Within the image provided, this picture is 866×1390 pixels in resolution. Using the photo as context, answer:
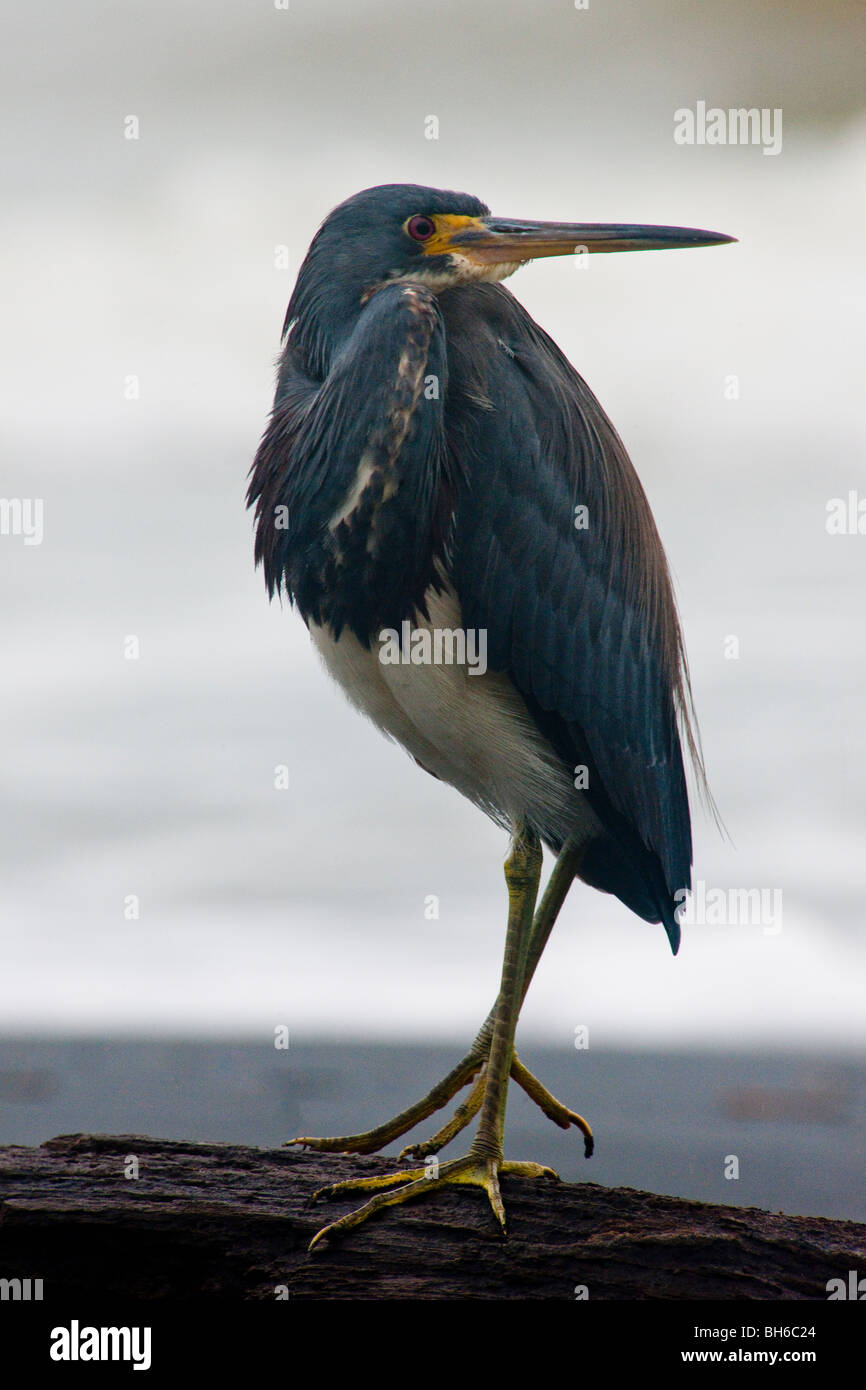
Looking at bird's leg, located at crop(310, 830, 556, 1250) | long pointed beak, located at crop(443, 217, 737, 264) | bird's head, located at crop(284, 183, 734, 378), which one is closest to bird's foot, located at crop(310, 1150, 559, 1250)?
bird's leg, located at crop(310, 830, 556, 1250)

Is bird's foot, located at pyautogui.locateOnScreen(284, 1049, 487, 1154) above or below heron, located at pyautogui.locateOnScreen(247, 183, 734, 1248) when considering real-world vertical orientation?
below

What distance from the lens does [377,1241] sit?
3.03 m

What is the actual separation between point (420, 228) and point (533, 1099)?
2.36 meters

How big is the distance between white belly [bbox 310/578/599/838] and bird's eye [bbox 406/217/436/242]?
2.89 ft

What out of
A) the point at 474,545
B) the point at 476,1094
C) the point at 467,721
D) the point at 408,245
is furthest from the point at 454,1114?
the point at 408,245

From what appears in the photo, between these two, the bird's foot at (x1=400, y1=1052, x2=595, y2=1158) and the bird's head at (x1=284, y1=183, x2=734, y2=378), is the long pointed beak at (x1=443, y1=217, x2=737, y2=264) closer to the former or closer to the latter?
the bird's head at (x1=284, y1=183, x2=734, y2=378)

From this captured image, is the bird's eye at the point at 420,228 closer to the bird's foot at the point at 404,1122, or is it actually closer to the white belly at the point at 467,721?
the white belly at the point at 467,721

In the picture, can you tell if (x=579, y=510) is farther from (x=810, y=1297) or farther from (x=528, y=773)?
(x=810, y=1297)

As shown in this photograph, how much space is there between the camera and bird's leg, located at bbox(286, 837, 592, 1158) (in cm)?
340

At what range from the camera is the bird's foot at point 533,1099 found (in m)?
3.41

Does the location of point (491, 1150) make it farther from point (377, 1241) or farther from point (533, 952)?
point (533, 952)

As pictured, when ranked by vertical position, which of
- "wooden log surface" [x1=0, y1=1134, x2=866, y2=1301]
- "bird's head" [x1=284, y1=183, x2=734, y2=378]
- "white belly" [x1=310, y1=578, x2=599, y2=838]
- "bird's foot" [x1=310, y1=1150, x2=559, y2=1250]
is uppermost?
"bird's head" [x1=284, y1=183, x2=734, y2=378]

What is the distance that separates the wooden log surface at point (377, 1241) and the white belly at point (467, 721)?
94cm
